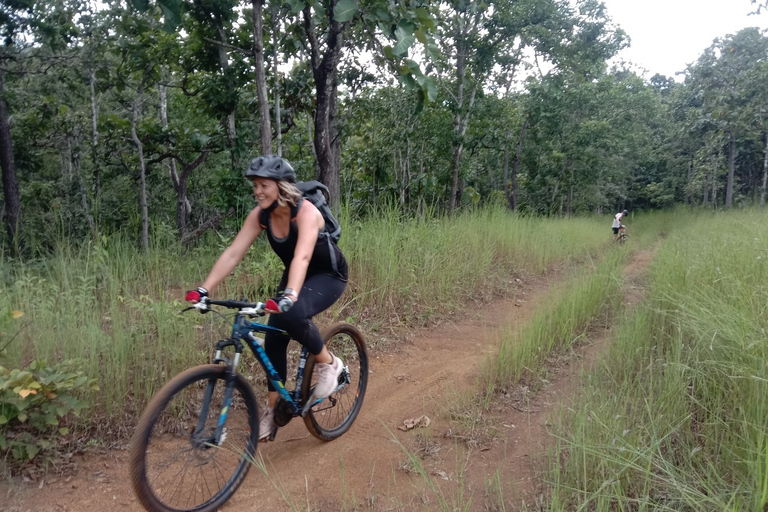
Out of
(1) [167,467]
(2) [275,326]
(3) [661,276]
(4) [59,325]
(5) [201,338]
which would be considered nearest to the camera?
(1) [167,467]

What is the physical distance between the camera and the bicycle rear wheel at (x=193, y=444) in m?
2.36

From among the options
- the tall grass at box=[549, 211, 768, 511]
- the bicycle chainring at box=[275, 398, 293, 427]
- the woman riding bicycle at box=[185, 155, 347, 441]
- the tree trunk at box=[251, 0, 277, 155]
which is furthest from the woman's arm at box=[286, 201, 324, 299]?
the tree trunk at box=[251, 0, 277, 155]

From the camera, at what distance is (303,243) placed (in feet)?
9.14

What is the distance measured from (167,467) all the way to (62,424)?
1.06 meters

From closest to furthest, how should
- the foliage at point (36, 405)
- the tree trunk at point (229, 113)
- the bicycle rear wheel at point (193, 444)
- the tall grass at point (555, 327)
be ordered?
the bicycle rear wheel at point (193, 444), the foliage at point (36, 405), the tall grass at point (555, 327), the tree trunk at point (229, 113)

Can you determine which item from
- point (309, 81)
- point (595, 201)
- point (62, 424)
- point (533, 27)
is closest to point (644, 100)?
point (595, 201)

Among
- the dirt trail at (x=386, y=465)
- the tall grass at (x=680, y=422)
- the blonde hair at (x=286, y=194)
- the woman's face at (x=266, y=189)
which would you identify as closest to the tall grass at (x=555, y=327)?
the dirt trail at (x=386, y=465)

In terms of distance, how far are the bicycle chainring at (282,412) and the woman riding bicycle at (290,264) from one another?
1.2 inches

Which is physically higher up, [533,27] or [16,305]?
[533,27]

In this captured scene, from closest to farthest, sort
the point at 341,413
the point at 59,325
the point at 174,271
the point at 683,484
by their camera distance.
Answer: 1. the point at 683,484
2. the point at 59,325
3. the point at 341,413
4. the point at 174,271

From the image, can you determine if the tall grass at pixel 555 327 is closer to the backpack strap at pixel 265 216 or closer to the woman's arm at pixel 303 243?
the woman's arm at pixel 303 243

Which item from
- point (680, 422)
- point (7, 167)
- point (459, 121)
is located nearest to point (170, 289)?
point (680, 422)

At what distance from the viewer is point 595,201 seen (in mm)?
28547

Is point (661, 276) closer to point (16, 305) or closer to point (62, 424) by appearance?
point (62, 424)
